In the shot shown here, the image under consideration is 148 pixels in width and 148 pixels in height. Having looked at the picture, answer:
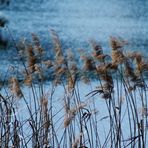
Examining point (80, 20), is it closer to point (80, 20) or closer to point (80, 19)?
point (80, 20)

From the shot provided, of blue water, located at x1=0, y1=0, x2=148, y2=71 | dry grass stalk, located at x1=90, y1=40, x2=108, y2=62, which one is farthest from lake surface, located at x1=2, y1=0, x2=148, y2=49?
dry grass stalk, located at x1=90, y1=40, x2=108, y2=62

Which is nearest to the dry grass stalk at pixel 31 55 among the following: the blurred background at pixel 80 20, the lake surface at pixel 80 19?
the blurred background at pixel 80 20

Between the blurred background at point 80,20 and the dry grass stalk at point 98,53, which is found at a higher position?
the blurred background at point 80,20

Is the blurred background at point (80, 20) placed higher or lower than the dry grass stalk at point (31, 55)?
higher

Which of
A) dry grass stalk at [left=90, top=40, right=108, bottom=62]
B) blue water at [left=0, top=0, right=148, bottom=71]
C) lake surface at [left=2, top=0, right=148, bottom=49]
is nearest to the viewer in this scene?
dry grass stalk at [left=90, top=40, right=108, bottom=62]

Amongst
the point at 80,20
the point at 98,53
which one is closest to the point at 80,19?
the point at 80,20

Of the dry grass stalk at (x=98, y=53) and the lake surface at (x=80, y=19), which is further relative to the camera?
the lake surface at (x=80, y=19)

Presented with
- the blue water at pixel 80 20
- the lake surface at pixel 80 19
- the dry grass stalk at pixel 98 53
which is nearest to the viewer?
the dry grass stalk at pixel 98 53

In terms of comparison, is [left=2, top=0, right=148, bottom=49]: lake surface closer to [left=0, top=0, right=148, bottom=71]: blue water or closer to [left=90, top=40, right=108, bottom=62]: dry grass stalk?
[left=0, top=0, right=148, bottom=71]: blue water

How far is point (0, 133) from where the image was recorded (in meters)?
2.93

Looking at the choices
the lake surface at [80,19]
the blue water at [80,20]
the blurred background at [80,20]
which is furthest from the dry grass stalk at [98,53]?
the lake surface at [80,19]

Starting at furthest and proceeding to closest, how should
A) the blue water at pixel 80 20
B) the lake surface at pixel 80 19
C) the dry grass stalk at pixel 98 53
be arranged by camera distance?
the lake surface at pixel 80 19 → the blue water at pixel 80 20 → the dry grass stalk at pixel 98 53

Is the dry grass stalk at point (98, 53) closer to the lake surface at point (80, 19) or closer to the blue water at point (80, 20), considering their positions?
the blue water at point (80, 20)

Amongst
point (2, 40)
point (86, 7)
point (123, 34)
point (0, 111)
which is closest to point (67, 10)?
point (86, 7)
